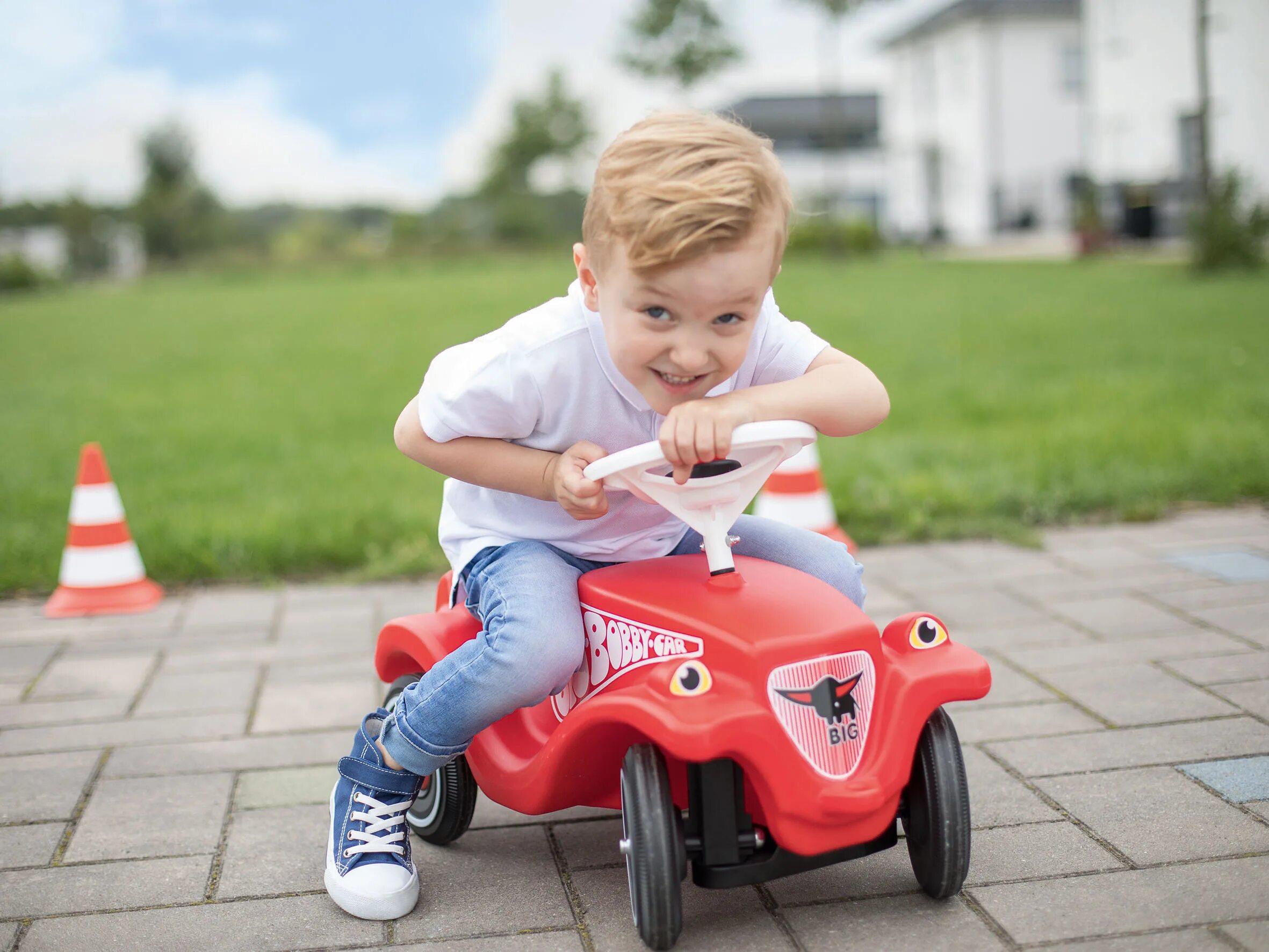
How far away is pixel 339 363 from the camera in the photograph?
9.89 m

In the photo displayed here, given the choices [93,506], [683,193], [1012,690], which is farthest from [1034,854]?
[93,506]

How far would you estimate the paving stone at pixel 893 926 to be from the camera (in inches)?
72.6

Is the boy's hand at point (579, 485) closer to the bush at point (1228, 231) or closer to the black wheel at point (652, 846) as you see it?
the black wheel at point (652, 846)

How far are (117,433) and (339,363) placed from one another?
10.8ft

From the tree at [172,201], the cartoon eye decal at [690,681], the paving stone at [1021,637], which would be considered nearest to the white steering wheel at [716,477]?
the cartoon eye decal at [690,681]

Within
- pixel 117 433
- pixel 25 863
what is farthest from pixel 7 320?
pixel 25 863

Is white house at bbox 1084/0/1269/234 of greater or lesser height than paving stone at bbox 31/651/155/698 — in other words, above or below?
above

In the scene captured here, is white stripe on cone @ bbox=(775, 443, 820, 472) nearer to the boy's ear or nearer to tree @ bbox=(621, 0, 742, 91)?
the boy's ear

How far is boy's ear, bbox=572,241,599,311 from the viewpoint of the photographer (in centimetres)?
192

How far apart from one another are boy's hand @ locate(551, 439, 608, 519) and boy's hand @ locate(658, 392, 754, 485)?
0.17 metres

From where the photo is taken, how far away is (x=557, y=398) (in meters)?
2.02

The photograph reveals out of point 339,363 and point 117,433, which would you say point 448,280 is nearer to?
point 339,363

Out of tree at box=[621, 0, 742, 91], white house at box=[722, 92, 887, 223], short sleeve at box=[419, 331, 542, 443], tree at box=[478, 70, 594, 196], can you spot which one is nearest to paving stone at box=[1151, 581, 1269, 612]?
short sleeve at box=[419, 331, 542, 443]

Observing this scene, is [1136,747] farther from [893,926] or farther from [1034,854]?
[893,926]
